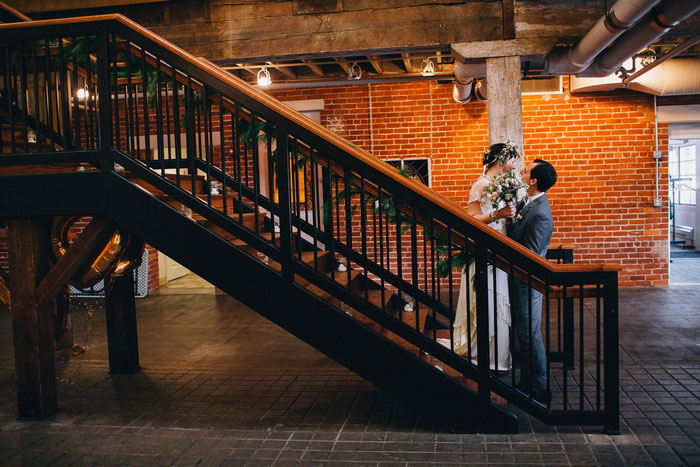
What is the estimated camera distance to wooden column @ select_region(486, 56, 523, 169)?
17.6 feet

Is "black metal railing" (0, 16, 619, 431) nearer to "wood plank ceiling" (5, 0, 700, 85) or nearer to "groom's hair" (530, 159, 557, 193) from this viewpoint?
"groom's hair" (530, 159, 557, 193)

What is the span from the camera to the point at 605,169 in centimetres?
876

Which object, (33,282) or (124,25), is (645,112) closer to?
(124,25)

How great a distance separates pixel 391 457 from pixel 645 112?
726cm

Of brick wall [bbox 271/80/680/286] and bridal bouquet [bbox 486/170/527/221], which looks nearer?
bridal bouquet [bbox 486/170/527/221]

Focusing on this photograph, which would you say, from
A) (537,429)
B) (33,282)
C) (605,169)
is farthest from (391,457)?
(605,169)

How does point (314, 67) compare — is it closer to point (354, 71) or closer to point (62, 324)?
point (354, 71)

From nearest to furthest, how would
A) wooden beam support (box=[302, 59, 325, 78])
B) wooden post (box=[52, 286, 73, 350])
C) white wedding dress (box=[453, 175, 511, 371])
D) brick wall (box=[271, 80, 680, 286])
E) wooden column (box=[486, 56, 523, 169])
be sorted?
white wedding dress (box=[453, 175, 511, 371]), wooden column (box=[486, 56, 523, 169]), wooden post (box=[52, 286, 73, 350]), wooden beam support (box=[302, 59, 325, 78]), brick wall (box=[271, 80, 680, 286])

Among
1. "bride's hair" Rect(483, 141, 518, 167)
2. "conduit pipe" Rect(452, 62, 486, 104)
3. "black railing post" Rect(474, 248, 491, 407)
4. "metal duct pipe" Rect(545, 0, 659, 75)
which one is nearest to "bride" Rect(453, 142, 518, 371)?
"bride's hair" Rect(483, 141, 518, 167)

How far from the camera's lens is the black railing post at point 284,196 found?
379 centimetres

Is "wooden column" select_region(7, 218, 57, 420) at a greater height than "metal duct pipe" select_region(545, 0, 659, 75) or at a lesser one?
lesser

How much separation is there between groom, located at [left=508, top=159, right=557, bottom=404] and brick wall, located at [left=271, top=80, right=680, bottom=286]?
4.58m

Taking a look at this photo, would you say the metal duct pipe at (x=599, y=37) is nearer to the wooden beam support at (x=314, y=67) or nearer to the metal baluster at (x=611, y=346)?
the metal baluster at (x=611, y=346)

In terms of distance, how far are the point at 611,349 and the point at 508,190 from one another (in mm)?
1208
